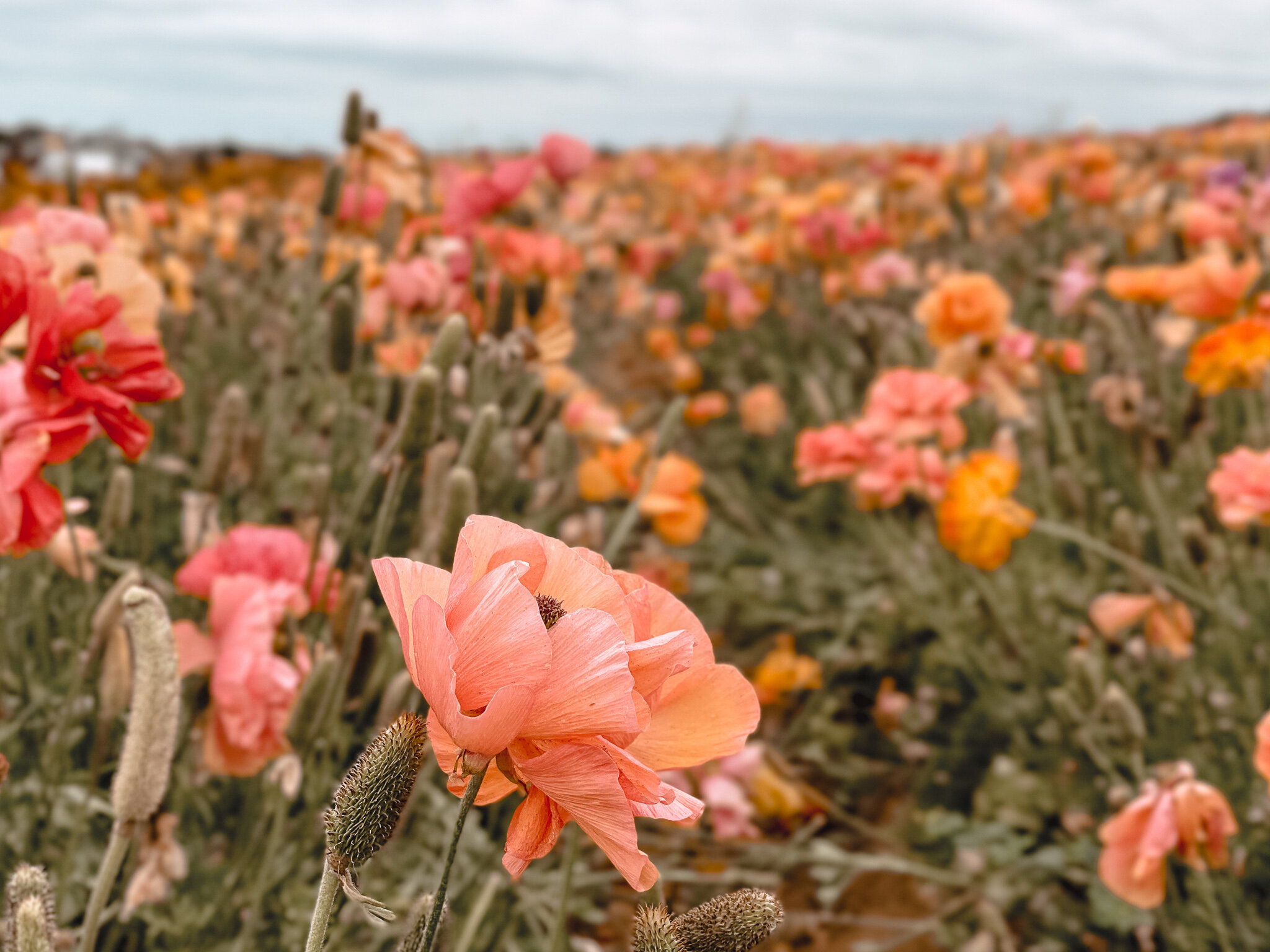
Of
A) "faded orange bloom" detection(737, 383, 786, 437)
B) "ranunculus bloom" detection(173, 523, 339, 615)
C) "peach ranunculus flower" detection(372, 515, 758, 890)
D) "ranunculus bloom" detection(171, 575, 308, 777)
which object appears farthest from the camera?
"faded orange bloom" detection(737, 383, 786, 437)

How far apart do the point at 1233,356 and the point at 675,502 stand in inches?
38.5

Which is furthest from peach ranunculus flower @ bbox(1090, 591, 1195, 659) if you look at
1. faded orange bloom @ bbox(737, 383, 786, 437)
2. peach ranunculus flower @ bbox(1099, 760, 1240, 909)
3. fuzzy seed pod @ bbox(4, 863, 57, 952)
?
faded orange bloom @ bbox(737, 383, 786, 437)

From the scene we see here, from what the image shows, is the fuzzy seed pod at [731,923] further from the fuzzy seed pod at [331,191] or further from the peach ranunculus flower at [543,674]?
the fuzzy seed pod at [331,191]

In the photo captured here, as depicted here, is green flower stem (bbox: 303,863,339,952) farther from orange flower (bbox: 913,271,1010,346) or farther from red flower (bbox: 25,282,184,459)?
orange flower (bbox: 913,271,1010,346)

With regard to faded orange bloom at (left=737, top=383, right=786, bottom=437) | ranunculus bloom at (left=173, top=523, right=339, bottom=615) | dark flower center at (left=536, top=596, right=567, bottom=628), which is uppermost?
dark flower center at (left=536, top=596, right=567, bottom=628)

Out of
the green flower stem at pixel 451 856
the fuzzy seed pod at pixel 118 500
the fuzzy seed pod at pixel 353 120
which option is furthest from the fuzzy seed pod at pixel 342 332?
the green flower stem at pixel 451 856

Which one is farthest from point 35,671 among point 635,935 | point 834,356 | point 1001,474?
point 834,356

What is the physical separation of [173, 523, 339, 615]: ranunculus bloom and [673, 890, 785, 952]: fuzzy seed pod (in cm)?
68

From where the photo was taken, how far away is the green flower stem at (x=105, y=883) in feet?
2.46

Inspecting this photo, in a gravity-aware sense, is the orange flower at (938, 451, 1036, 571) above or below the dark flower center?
below

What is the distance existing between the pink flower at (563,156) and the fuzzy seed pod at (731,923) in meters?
1.99

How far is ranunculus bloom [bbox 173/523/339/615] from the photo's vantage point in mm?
1181

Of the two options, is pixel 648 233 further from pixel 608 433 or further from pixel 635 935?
pixel 635 935

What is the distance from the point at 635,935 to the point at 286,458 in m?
1.88
